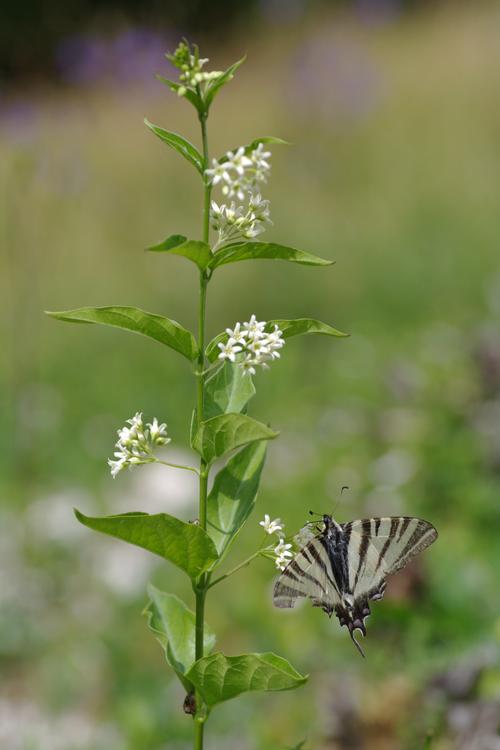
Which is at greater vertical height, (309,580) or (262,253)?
(262,253)

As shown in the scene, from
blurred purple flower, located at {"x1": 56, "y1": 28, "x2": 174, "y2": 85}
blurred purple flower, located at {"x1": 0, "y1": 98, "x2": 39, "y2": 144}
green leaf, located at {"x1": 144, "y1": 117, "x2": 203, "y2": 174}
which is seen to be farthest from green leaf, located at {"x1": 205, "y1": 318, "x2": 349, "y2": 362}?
blurred purple flower, located at {"x1": 56, "y1": 28, "x2": 174, "y2": 85}

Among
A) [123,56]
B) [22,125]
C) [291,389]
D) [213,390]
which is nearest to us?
[213,390]

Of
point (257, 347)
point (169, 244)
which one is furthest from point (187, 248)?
point (257, 347)

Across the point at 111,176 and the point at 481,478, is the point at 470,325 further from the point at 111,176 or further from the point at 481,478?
the point at 111,176

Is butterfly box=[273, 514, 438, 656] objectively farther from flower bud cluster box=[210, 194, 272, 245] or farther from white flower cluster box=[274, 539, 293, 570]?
flower bud cluster box=[210, 194, 272, 245]

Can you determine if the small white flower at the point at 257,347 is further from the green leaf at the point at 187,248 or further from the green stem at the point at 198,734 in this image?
the green stem at the point at 198,734

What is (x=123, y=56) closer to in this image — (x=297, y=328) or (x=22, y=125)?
(x=22, y=125)

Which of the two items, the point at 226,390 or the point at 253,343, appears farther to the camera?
the point at 226,390
